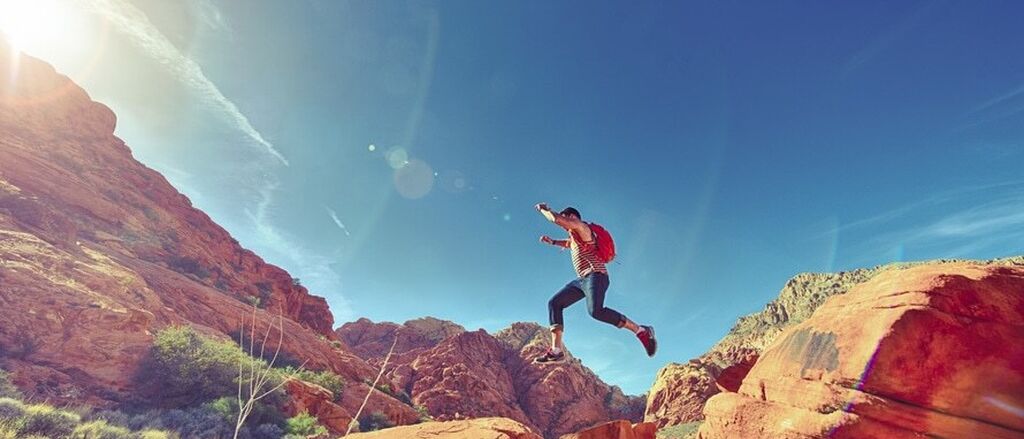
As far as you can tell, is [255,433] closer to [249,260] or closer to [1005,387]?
[1005,387]

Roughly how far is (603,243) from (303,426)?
762 inches

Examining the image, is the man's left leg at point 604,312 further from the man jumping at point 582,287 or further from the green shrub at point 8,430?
the green shrub at point 8,430

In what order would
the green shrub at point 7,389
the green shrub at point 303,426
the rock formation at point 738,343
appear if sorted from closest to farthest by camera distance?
the green shrub at point 7,389, the green shrub at point 303,426, the rock formation at point 738,343

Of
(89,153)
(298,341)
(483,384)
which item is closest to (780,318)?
(483,384)

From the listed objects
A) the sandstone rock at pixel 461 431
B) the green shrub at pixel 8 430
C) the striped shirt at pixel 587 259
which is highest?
the striped shirt at pixel 587 259

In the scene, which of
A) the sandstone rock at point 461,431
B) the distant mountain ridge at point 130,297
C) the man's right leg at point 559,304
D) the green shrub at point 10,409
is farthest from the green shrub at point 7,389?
the man's right leg at point 559,304

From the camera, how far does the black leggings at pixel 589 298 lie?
24.4ft

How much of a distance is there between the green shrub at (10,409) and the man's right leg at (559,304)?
14686mm

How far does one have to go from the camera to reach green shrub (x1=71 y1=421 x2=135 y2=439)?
13141 millimetres

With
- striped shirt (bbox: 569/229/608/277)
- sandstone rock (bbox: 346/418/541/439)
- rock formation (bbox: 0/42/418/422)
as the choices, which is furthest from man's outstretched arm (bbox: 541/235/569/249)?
rock formation (bbox: 0/42/418/422)

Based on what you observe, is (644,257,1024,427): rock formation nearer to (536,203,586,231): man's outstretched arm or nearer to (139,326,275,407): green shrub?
(536,203,586,231): man's outstretched arm

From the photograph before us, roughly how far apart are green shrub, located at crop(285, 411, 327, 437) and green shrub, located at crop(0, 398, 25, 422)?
8828 mm

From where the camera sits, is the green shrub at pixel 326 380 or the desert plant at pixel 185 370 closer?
the desert plant at pixel 185 370

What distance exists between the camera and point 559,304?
807 cm
